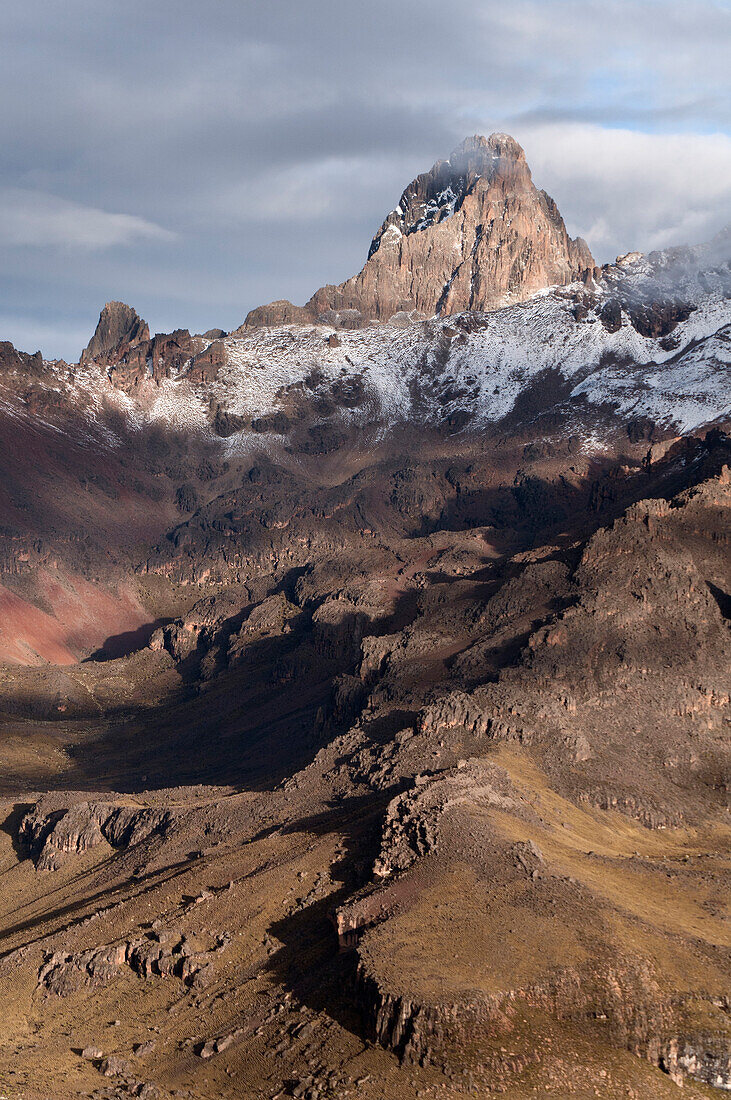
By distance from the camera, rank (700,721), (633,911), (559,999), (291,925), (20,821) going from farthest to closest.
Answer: (20,821) → (700,721) → (291,925) → (633,911) → (559,999)

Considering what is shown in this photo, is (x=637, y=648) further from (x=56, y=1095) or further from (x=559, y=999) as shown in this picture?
(x=56, y=1095)

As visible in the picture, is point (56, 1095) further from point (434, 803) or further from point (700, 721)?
point (700, 721)

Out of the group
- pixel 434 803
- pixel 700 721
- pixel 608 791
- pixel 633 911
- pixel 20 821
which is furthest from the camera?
pixel 20 821

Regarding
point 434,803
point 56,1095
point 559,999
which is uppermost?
point 434,803

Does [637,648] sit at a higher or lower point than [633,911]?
higher

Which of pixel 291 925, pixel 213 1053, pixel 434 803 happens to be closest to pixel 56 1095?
pixel 213 1053

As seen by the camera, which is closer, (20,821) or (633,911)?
(633,911)

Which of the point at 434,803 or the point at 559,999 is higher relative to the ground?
the point at 434,803

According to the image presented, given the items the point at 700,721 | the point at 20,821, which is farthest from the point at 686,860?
the point at 20,821

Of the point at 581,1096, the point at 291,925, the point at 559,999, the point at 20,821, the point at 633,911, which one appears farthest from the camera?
the point at 20,821
